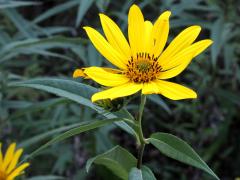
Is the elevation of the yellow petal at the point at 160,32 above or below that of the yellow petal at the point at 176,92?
above

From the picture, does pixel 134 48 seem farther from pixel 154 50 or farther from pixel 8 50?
pixel 8 50

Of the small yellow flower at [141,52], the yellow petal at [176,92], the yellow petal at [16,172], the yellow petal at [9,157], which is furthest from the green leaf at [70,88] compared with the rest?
the yellow petal at [9,157]

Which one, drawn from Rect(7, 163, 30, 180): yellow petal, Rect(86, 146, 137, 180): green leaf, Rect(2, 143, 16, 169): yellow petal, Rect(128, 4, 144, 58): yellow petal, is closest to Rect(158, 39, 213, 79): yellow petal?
Rect(128, 4, 144, 58): yellow petal

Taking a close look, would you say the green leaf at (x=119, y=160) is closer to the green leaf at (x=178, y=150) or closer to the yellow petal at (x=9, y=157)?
the green leaf at (x=178, y=150)

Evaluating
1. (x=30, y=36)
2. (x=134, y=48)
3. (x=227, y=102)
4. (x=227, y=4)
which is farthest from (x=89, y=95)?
(x=227, y=102)

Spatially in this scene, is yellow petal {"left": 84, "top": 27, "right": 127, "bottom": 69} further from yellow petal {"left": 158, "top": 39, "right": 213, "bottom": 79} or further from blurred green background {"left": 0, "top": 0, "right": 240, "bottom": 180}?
blurred green background {"left": 0, "top": 0, "right": 240, "bottom": 180}

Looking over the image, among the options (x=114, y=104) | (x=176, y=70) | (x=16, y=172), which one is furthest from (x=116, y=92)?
(x=16, y=172)
